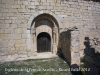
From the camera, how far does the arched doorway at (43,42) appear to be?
7.34m

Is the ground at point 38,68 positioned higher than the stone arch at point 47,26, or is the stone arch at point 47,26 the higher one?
the stone arch at point 47,26

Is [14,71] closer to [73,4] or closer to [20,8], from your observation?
[20,8]

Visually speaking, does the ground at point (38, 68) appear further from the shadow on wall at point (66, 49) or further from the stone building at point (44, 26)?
the stone building at point (44, 26)

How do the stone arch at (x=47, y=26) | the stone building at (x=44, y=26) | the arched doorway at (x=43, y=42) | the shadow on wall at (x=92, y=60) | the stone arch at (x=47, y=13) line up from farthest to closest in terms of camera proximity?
the arched doorway at (x=43, y=42), the stone arch at (x=47, y=26), the stone arch at (x=47, y=13), the stone building at (x=44, y=26), the shadow on wall at (x=92, y=60)

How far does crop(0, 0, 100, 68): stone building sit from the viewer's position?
6.16 metres

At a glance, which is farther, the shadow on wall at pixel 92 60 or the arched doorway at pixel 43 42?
the arched doorway at pixel 43 42

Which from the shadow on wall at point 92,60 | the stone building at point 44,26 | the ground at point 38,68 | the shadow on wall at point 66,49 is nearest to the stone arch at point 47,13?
the stone building at point 44,26

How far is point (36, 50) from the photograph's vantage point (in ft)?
22.4

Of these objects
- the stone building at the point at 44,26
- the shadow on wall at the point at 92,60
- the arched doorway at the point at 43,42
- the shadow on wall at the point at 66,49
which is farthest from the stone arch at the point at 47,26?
the shadow on wall at the point at 92,60

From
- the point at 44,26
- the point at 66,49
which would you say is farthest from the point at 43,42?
the point at 66,49

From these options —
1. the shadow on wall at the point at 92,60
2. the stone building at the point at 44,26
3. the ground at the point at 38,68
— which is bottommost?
the ground at the point at 38,68

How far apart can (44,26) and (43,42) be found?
110 centimetres

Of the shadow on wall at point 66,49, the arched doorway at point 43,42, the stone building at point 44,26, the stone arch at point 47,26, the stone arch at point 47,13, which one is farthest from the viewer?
the arched doorway at point 43,42

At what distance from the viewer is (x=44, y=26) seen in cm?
724
